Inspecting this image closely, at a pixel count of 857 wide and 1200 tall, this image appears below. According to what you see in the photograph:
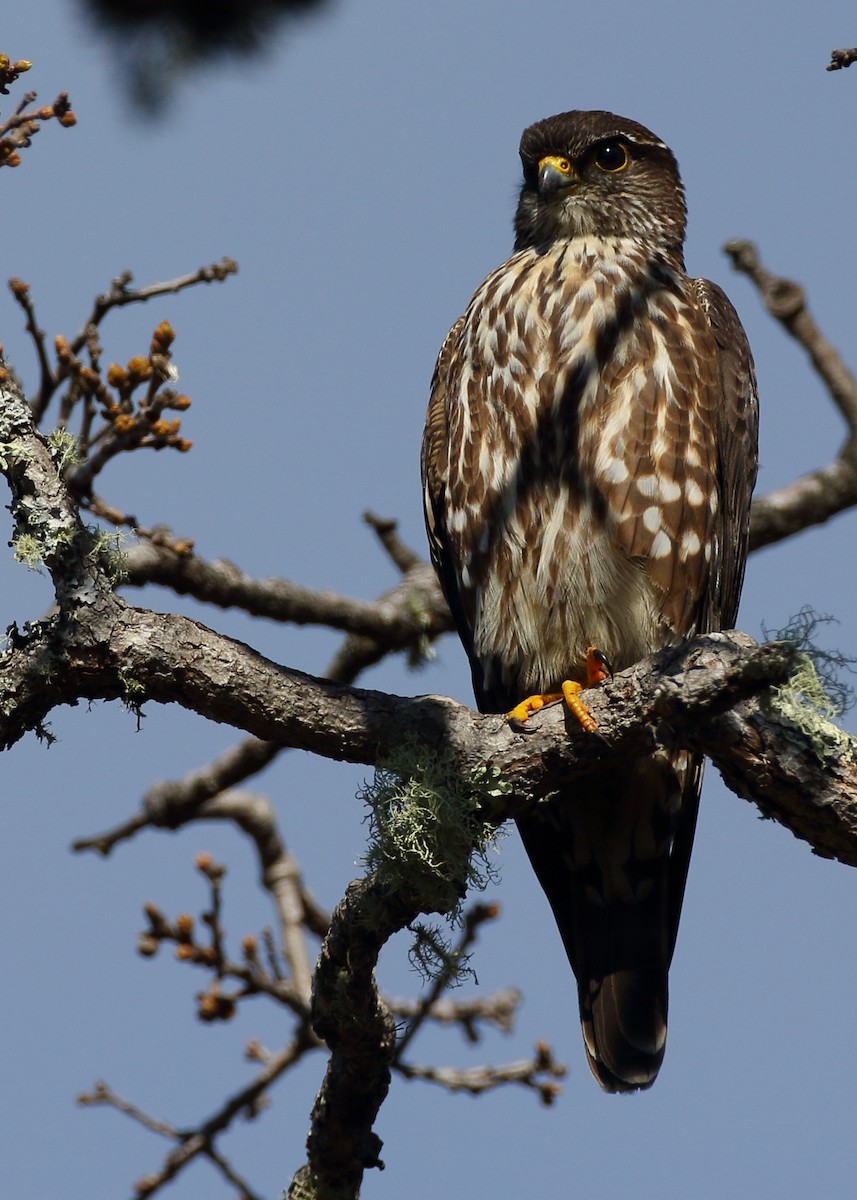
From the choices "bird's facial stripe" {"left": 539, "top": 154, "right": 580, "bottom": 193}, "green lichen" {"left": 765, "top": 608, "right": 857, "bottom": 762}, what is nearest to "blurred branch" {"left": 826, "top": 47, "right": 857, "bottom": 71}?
"green lichen" {"left": 765, "top": 608, "right": 857, "bottom": 762}

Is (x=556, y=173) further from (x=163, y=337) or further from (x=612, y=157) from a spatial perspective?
(x=163, y=337)

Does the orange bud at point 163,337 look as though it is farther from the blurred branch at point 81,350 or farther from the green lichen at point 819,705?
the green lichen at point 819,705

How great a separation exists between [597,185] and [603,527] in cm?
148

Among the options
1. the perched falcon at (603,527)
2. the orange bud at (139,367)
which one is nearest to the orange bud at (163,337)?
the orange bud at (139,367)

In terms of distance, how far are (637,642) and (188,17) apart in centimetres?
260

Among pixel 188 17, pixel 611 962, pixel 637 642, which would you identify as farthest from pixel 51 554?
pixel 611 962

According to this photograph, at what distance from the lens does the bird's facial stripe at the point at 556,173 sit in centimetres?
493

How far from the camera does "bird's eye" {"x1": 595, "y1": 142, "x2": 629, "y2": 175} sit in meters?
5.07

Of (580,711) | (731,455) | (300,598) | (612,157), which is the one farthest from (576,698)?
(612,157)

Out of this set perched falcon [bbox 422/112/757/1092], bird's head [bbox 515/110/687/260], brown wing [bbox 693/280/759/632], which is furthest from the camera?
bird's head [bbox 515/110/687/260]

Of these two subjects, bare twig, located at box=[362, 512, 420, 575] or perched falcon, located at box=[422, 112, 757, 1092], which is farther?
bare twig, located at box=[362, 512, 420, 575]

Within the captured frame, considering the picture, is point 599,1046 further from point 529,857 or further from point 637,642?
point 637,642

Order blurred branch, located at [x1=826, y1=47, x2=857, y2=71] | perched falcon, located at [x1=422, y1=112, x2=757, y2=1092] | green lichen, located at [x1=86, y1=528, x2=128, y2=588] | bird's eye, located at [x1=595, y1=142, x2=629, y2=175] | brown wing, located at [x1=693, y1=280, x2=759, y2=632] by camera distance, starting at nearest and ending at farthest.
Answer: blurred branch, located at [x1=826, y1=47, x2=857, y2=71]
green lichen, located at [x1=86, y1=528, x2=128, y2=588]
perched falcon, located at [x1=422, y1=112, x2=757, y2=1092]
brown wing, located at [x1=693, y1=280, x2=759, y2=632]
bird's eye, located at [x1=595, y1=142, x2=629, y2=175]

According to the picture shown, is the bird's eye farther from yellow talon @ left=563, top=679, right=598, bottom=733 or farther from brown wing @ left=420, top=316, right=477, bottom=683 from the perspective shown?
yellow talon @ left=563, top=679, right=598, bottom=733
